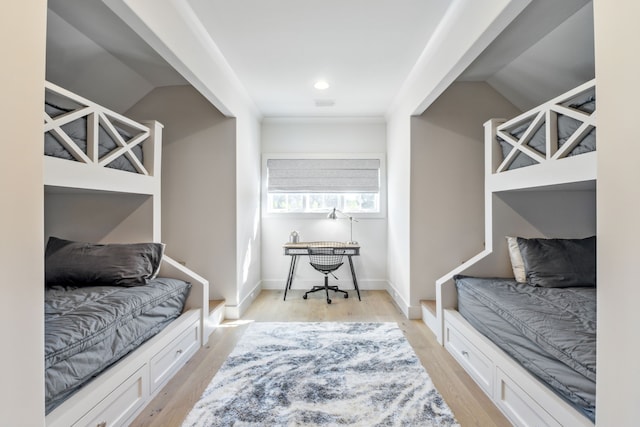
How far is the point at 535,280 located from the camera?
2.54 metres

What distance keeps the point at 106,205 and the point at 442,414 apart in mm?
2998

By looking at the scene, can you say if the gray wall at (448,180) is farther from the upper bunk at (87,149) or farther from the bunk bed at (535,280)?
the upper bunk at (87,149)

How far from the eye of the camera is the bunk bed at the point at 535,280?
1.60 meters

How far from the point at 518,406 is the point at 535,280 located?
107cm

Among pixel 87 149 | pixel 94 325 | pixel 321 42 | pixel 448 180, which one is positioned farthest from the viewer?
pixel 448 180

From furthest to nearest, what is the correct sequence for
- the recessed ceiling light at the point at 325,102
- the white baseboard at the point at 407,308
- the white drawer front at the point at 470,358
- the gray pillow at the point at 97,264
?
the recessed ceiling light at the point at 325,102 < the white baseboard at the point at 407,308 < the gray pillow at the point at 97,264 < the white drawer front at the point at 470,358

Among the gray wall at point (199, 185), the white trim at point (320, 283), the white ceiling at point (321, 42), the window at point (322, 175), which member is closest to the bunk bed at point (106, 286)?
the gray wall at point (199, 185)

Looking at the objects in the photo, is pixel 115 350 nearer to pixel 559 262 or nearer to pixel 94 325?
pixel 94 325

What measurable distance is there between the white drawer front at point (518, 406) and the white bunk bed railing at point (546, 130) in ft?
4.43

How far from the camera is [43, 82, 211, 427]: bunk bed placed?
159 centimetres

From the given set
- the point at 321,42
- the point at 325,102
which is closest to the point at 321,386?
the point at 321,42

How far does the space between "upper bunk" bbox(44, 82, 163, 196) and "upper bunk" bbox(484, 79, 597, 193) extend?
289 centimetres
